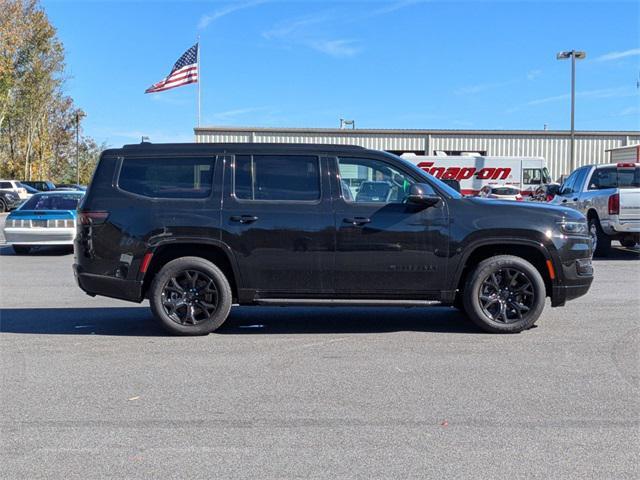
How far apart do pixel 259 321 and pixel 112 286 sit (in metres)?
1.80

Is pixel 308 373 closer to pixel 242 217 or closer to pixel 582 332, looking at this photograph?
pixel 242 217

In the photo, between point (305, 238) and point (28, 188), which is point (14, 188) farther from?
point (305, 238)

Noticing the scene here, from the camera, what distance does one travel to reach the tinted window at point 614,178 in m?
15.1

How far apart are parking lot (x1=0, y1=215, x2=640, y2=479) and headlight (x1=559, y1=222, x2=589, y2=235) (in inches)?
43.5

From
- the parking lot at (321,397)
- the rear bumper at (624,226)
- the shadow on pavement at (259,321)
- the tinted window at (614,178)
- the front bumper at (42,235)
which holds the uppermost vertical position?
the tinted window at (614,178)

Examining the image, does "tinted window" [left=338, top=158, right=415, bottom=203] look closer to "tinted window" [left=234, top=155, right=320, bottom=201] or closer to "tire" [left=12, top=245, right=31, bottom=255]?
"tinted window" [left=234, top=155, right=320, bottom=201]

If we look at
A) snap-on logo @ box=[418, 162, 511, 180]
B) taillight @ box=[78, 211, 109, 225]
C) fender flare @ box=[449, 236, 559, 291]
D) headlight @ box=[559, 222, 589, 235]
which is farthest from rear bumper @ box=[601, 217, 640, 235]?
snap-on logo @ box=[418, 162, 511, 180]

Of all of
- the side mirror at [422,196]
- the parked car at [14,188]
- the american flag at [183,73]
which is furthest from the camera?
the parked car at [14,188]

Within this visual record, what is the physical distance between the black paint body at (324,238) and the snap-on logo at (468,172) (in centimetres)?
2623

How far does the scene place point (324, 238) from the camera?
6906 millimetres

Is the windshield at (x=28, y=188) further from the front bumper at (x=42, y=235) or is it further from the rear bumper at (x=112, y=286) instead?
the rear bumper at (x=112, y=286)

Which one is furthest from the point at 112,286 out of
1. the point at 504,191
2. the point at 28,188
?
the point at 28,188

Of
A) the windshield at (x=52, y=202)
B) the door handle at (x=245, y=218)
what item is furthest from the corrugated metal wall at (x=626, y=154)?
the door handle at (x=245, y=218)

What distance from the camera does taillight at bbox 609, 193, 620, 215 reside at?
13.9 metres
